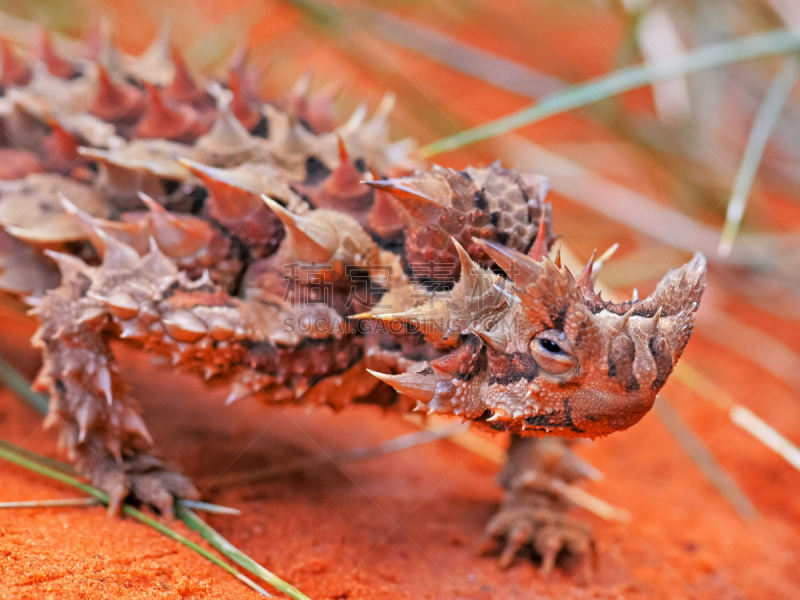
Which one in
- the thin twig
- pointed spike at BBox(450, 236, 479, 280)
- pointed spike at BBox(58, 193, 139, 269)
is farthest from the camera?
the thin twig

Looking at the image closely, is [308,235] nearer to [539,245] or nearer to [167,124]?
[539,245]

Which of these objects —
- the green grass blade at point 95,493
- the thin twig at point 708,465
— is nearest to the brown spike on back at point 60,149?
the green grass blade at point 95,493

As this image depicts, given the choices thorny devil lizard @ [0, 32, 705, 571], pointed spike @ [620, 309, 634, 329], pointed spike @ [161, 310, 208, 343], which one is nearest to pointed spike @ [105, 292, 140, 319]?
thorny devil lizard @ [0, 32, 705, 571]

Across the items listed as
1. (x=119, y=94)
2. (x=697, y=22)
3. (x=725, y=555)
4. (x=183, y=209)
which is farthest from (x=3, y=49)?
(x=697, y=22)

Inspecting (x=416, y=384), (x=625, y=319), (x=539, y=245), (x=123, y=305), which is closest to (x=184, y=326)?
(x=123, y=305)

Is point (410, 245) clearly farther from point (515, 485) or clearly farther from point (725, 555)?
Result: point (725, 555)

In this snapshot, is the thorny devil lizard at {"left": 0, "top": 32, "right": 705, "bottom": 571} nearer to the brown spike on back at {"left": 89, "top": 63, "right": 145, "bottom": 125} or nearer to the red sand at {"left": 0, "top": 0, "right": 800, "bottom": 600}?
the brown spike on back at {"left": 89, "top": 63, "right": 145, "bottom": 125}
